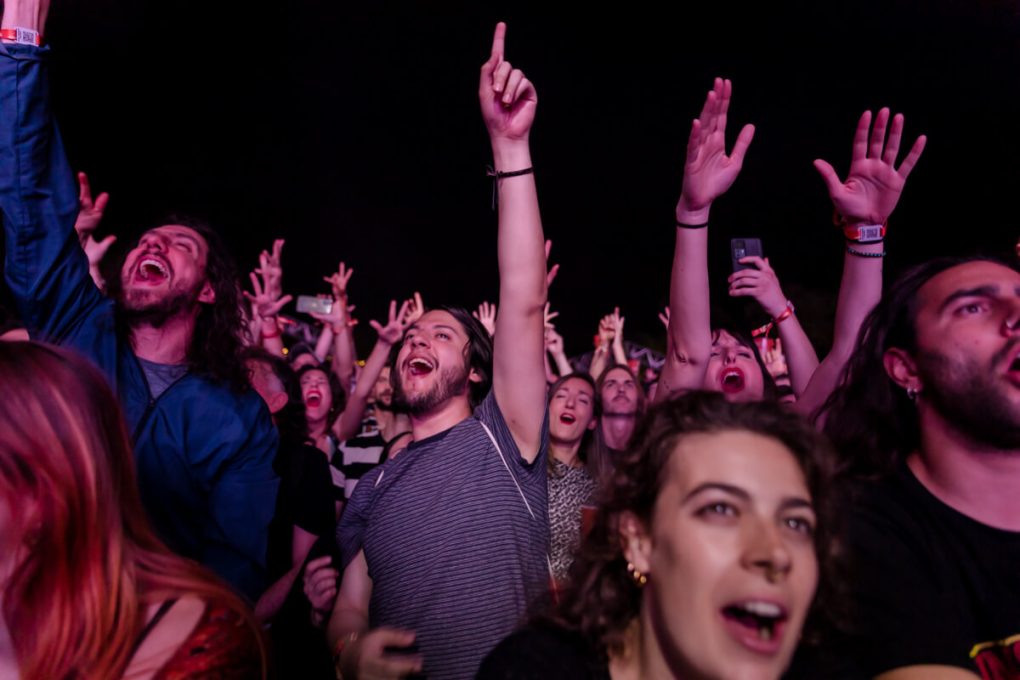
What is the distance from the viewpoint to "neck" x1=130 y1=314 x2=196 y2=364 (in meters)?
2.87

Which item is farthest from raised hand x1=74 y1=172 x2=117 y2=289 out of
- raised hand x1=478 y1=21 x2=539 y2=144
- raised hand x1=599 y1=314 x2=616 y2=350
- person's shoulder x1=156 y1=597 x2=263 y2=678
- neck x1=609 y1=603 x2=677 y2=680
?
raised hand x1=599 y1=314 x2=616 y2=350

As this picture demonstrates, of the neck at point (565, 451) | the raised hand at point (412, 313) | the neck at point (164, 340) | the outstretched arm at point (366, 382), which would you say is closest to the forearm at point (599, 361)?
the raised hand at point (412, 313)

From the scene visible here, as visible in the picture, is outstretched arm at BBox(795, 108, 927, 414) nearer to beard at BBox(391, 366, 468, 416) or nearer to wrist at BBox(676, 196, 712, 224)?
wrist at BBox(676, 196, 712, 224)

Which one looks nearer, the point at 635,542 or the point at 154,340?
the point at 635,542

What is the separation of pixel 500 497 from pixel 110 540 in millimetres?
1137

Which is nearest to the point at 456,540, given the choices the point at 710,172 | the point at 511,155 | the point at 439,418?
the point at 439,418

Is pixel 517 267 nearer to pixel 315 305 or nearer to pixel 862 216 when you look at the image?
pixel 862 216

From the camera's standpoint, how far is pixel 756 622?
4.93 ft

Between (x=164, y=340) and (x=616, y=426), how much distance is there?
2724mm

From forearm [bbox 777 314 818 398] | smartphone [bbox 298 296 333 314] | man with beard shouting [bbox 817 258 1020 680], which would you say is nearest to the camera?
man with beard shouting [bbox 817 258 1020 680]

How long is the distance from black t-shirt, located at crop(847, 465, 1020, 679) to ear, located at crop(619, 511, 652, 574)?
1.67ft

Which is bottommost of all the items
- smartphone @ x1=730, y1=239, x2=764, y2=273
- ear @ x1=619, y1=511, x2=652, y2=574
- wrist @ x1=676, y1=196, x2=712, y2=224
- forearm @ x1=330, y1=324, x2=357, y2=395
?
forearm @ x1=330, y1=324, x2=357, y2=395

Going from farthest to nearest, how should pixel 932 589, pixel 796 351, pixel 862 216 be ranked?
pixel 796 351 → pixel 862 216 → pixel 932 589

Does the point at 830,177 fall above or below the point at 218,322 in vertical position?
above
